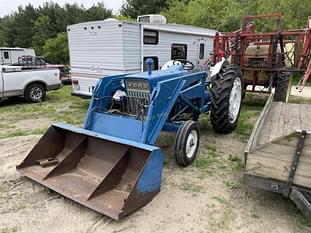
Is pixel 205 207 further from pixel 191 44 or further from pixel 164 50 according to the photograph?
pixel 191 44

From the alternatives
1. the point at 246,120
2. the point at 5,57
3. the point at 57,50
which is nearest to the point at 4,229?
the point at 246,120

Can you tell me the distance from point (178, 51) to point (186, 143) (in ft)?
16.9

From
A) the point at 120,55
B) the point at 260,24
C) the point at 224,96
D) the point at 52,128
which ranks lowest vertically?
the point at 52,128

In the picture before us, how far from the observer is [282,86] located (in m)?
7.12

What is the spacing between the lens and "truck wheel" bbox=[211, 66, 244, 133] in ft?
13.9

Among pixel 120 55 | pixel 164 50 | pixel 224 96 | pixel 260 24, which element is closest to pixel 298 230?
pixel 224 96

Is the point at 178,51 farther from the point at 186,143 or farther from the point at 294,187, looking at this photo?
the point at 294,187

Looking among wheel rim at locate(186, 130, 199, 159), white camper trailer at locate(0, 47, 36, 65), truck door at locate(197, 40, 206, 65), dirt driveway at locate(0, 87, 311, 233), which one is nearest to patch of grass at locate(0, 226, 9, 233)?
dirt driveway at locate(0, 87, 311, 233)

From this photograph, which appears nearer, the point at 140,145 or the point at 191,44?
the point at 140,145

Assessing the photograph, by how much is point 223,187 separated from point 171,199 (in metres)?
0.68

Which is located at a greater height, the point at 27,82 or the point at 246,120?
the point at 27,82

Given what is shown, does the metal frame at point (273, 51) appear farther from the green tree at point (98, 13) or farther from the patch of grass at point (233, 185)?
the green tree at point (98, 13)

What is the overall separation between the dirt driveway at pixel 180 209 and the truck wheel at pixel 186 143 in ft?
0.44

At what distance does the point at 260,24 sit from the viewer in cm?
1306
